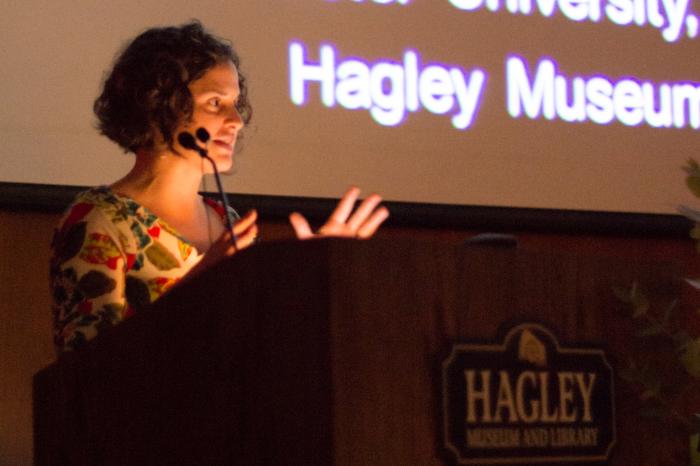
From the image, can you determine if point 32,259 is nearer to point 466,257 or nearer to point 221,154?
point 221,154

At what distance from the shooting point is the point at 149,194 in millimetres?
2031

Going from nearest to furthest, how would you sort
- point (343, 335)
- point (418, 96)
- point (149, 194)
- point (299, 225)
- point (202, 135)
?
point (343, 335)
point (299, 225)
point (202, 135)
point (149, 194)
point (418, 96)

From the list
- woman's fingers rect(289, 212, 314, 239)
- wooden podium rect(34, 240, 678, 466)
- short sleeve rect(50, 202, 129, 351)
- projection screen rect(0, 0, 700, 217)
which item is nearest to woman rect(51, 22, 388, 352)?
short sleeve rect(50, 202, 129, 351)

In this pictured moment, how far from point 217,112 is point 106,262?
0.34 metres

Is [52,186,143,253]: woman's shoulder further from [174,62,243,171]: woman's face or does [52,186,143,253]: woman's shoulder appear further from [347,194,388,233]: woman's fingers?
[347,194,388,233]: woman's fingers

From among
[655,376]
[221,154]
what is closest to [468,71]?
[221,154]

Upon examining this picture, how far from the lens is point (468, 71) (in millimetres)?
2896

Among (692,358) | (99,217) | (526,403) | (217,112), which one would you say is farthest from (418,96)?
(526,403)

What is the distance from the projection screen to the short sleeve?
2.24 feet

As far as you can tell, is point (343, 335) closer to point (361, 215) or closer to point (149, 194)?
point (361, 215)

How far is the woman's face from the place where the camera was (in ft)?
6.64

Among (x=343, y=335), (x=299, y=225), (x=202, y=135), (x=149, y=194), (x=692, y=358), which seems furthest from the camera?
(x=149, y=194)

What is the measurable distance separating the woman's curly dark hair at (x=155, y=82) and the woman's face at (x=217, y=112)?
0.04 ft

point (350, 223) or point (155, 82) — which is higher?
point (155, 82)
